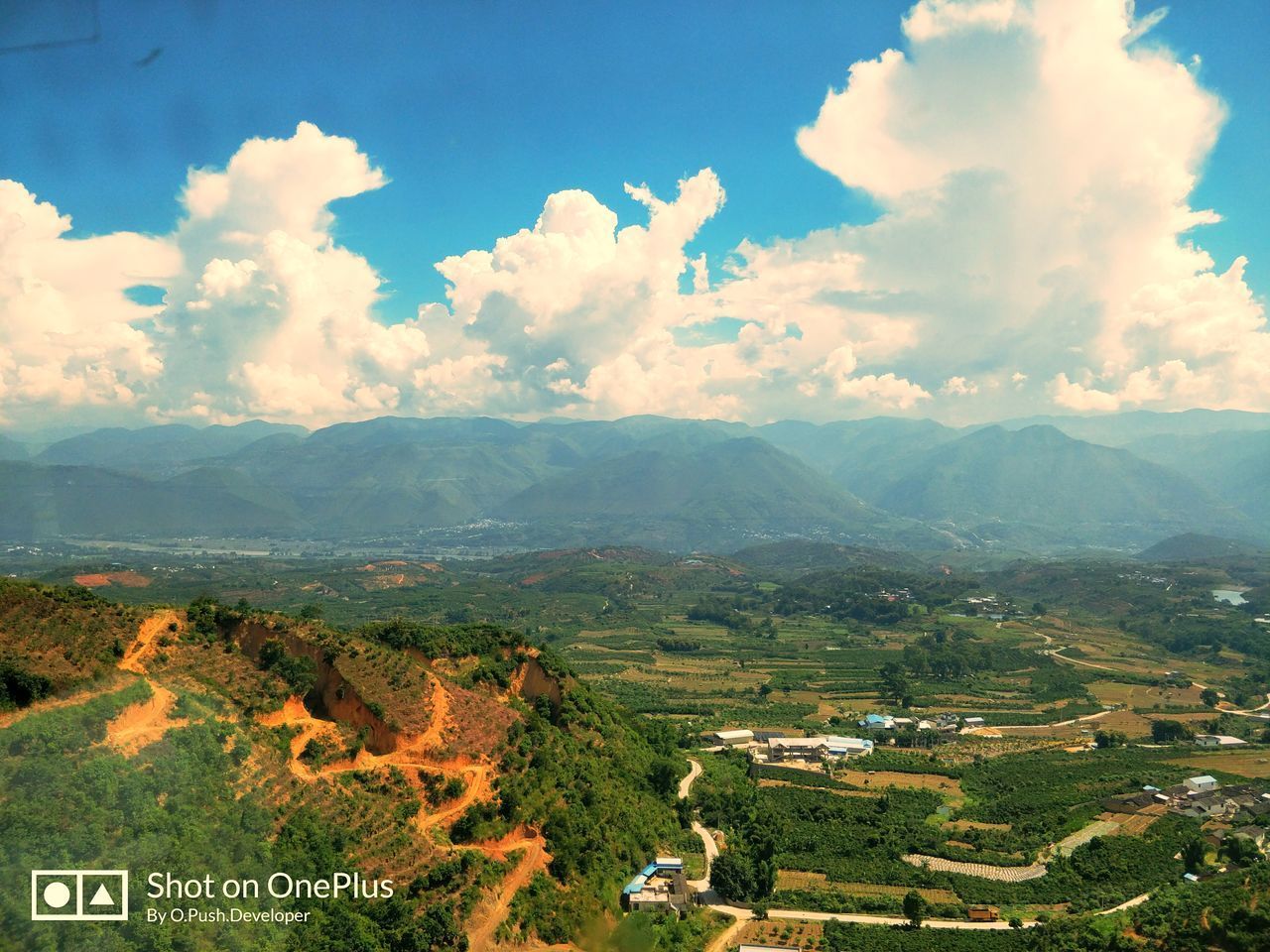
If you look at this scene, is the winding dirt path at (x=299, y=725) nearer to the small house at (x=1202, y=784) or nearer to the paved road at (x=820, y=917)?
the paved road at (x=820, y=917)

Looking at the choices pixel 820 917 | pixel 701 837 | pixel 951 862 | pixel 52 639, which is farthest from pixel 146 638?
pixel 951 862

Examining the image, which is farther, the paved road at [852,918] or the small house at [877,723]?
the small house at [877,723]

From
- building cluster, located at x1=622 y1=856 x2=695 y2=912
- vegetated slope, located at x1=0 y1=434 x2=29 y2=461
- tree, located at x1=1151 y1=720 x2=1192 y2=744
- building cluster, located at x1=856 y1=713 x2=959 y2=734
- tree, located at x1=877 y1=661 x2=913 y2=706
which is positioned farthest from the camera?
vegetated slope, located at x1=0 y1=434 x2=29 y2=461

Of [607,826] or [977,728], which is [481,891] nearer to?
[607,826]

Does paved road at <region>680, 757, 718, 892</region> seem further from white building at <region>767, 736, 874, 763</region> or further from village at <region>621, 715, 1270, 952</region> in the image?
white building at <region>767, 736, 874, 763</region>

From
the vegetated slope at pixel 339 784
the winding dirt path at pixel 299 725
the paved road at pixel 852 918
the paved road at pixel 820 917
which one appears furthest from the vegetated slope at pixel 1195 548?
the winding dirt path at pixel 299 725

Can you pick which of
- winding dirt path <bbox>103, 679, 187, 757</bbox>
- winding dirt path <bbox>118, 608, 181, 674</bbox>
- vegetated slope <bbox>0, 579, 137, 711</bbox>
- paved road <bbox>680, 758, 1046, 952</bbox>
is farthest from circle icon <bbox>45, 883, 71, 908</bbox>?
paved road <bbox>680, 758, 1046, 952</bbox>

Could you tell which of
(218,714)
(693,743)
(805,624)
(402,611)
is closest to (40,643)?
(218,714)
